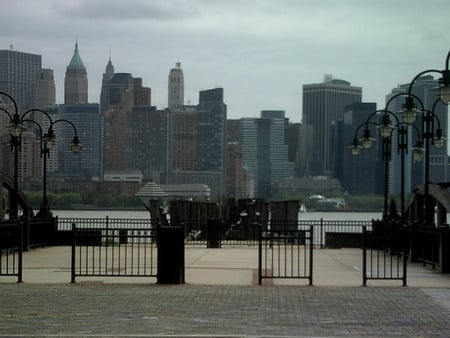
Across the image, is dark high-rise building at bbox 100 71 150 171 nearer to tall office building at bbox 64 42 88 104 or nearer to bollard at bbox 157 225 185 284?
tall office building at bbox 64 42 88 104

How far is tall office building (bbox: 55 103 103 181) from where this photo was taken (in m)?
90.2

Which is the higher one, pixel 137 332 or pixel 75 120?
pixel 75 120

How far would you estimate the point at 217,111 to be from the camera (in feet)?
429

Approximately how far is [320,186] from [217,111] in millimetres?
32429

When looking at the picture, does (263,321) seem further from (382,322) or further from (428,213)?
(428,213)

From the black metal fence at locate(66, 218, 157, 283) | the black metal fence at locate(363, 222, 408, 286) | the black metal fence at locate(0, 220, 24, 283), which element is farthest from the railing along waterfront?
the black metal fence at locate(0, 220, 24, 283)

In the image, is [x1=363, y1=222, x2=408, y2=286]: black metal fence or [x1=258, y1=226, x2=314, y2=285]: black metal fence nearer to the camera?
[x1=258, y1=226, x2=314, y2=285]: black metal fence

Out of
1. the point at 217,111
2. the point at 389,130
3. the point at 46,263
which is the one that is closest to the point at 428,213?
the point at 389,130

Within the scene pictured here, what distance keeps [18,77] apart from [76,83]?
119ft

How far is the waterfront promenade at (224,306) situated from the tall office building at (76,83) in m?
91.5

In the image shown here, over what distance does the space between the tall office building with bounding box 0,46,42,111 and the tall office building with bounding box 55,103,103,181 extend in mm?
5004

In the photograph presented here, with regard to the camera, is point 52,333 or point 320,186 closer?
point 52,333

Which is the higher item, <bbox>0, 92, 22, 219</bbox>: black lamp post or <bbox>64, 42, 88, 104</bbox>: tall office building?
<bbox>64, 42, 88, 104</bbox>: tall office building

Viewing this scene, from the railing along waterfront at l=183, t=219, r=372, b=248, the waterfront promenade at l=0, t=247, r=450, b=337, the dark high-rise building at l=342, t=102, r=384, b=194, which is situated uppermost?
the dark high-rise building at l=342, t=102, r=384, b=194
